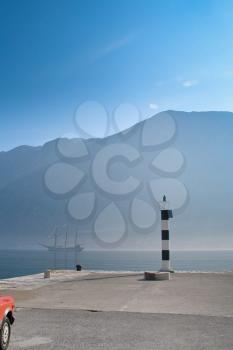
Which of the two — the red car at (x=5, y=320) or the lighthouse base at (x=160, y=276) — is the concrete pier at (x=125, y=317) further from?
the lighthouse base at (x=160, y=276)

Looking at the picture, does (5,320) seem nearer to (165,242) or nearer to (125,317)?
(125,317)

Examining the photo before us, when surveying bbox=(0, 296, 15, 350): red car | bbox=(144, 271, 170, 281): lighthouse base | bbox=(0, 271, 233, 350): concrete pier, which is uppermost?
bbox=(0, 296, 15, 350): red car

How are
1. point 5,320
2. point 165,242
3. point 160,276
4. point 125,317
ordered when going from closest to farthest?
point 5,320, point 125,317, point 160,276, point 165,242

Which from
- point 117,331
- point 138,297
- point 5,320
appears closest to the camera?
point 5,320

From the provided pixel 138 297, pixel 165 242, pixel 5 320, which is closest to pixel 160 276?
pixel 165 242

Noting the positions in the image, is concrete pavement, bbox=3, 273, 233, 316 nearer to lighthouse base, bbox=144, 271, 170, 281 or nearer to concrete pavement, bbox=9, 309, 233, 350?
concrete pavement, bbox=9, 309, 233, 350

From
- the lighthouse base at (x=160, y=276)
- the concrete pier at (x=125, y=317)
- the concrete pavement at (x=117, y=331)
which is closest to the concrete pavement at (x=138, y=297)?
the concrete pier at (x=125, y=317)

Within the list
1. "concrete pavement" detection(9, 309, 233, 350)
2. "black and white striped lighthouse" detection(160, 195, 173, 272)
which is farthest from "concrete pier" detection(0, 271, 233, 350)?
"black and white striped lighthouse" detection(160, 195, 173, 272)

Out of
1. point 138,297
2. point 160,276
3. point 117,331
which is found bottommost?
point 160,276

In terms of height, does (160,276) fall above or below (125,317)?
below

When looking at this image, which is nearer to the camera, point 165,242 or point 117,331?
point 117,331

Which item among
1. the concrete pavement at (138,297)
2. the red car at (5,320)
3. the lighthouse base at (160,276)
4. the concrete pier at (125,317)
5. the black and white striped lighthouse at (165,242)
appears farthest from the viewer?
the black and white striped lighthouse at (165,242)

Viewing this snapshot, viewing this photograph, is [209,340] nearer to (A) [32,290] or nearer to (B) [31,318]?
(B) [31,318]

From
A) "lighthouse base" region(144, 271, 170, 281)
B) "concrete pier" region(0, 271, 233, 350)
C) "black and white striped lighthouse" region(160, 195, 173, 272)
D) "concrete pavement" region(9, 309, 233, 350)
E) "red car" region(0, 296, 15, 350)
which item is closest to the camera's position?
"red car" region(0, 296, 15, 350)
